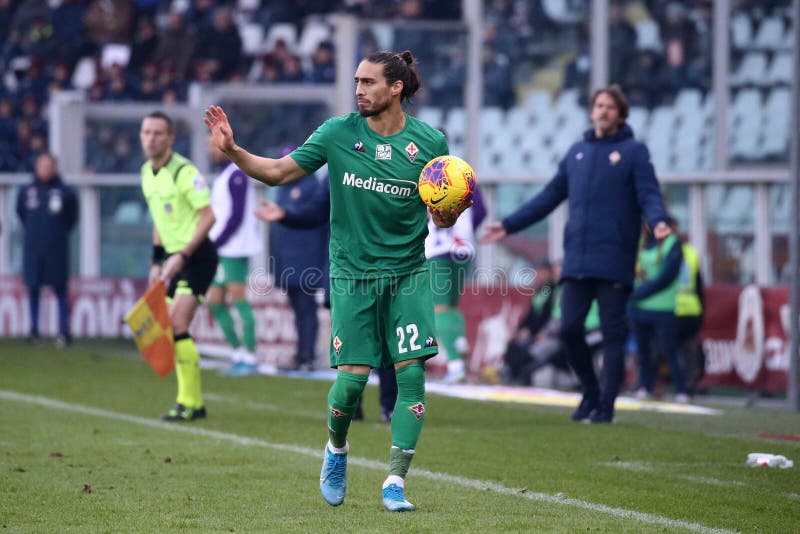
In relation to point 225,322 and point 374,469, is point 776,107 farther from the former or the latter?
point 374,469

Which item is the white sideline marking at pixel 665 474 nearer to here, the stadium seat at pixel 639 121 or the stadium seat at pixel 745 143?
the stadium seat at pixel 745 143

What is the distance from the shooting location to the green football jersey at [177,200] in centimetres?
1098

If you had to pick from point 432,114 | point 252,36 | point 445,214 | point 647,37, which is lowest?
point 445,214

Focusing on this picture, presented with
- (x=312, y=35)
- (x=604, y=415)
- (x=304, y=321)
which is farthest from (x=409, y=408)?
(x=312, y=35)

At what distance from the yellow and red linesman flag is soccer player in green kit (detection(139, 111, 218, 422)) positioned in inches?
4.1

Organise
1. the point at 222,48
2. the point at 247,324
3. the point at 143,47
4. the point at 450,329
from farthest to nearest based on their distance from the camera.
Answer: the point at 143,47 < the point at 222,48 < the point at 247,324 < the point at 450,329

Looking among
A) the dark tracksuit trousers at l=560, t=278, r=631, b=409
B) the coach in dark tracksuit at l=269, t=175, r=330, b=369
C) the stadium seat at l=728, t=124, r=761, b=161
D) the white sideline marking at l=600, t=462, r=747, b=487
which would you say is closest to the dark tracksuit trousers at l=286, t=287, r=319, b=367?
the coach in dark tracksuit at l=269, t=175, r=330, b=369

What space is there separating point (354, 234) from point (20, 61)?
21.9 m

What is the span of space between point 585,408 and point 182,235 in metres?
3.20

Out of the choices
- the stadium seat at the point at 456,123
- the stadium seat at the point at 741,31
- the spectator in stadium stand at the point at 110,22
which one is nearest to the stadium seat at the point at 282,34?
the spectator in stadium stand at the point at 110,22

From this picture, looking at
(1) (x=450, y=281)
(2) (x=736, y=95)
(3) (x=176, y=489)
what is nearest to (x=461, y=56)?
(2) (x=736, y=95)

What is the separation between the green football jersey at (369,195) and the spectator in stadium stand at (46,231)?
505 inches

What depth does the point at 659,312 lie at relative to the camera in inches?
574

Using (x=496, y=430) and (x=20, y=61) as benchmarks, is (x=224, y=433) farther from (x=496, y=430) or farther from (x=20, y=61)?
(x=20, y=61)
